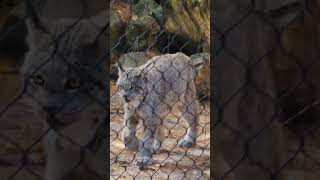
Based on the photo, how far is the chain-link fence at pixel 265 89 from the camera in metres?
0.90

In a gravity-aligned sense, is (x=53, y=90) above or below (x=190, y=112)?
above

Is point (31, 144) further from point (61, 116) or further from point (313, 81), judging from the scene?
point (313, 81)

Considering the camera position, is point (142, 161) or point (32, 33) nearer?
point (32, 33)

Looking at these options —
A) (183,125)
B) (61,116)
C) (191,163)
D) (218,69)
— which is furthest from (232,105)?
(183,125)

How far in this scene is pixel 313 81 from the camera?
36.9 inches

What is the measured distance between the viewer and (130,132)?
147 inches

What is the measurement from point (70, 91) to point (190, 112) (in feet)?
11.5

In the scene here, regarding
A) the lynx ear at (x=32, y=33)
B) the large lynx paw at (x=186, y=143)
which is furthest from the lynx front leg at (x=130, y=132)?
the lynx ear at (x=32, y=33)

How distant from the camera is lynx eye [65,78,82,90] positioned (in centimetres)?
83

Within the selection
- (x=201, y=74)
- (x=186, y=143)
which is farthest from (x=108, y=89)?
(x=201, y=74)

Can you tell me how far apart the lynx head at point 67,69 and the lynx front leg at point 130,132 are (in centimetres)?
284

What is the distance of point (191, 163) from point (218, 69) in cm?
267

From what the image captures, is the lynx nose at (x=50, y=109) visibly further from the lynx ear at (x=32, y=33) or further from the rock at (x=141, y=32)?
the rock at (x=141, y=32)

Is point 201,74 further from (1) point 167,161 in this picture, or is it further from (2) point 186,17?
(1) point 167,161
